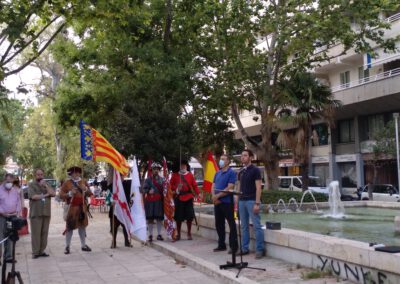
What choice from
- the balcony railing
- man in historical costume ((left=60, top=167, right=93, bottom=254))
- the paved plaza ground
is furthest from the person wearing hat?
the balcony railing

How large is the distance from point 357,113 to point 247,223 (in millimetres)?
28019

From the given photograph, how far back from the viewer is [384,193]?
93.6 ft

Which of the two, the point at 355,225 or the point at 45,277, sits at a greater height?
the point at 355,225

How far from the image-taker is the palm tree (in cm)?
2312

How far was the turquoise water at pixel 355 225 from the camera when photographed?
1066 cm

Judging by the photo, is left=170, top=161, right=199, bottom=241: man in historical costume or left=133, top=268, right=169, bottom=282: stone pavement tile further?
left=170, top=161, right=199, bottom=241: man in historical costume

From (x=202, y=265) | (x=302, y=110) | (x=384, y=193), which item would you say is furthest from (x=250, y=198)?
(x=384, y=193)

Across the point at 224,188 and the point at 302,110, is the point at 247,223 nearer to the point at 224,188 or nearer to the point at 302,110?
the point at 224,188

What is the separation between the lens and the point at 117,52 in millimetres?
19719

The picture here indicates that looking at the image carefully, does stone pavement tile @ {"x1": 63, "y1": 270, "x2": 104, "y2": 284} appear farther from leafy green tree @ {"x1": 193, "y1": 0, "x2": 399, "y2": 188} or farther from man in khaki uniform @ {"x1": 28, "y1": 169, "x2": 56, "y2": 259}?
leafy green tree @ {"x1": 193, "y1": 0, "x2": 399, "y2": 188}

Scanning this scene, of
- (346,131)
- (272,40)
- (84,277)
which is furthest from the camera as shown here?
(346,131)

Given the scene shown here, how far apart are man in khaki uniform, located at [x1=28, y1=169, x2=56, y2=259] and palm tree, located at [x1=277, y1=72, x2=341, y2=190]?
14.2 meters

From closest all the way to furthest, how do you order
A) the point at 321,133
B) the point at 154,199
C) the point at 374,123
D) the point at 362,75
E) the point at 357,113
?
the point at 154,199 → the point at 374,123 → the point at 362,75 → the point at 357,113 → the point at 321,133

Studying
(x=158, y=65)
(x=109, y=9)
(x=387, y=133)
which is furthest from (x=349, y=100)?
(x=109, y=9)
